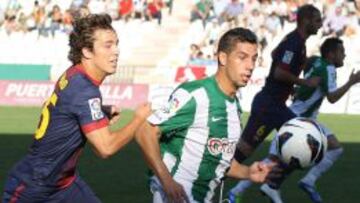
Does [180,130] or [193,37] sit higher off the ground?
[180,130]

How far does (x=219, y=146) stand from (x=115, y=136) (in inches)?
33.3

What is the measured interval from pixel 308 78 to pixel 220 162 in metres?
5.40

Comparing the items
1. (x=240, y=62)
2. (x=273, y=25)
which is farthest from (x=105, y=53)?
(x=273, y=25)

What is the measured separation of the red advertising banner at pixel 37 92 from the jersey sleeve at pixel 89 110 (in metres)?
26.0

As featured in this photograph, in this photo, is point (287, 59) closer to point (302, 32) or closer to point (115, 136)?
point (302, 32)

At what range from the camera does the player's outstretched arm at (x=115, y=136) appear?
6.21 m

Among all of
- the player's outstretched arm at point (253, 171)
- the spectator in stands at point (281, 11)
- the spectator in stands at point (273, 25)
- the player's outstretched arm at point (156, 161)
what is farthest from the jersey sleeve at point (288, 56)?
the spectator in stands at point (281, 11)

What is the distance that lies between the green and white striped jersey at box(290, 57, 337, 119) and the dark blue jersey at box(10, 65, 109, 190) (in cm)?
609

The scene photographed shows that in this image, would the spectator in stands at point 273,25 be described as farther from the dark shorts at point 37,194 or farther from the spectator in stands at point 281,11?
the dark shorts at point 37,194

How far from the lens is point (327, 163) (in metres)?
12.3

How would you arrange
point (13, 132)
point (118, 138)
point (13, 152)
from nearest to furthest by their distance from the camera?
1. point (118, 138)
2. point (13, 152)
3. point (13, 132)

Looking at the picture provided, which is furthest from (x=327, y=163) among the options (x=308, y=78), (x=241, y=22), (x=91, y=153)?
(x=241, y=22)

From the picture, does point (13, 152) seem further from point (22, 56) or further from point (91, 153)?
point (22, 56)

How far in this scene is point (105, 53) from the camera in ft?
21.8
